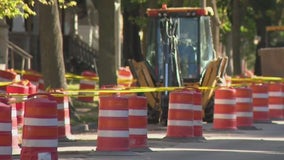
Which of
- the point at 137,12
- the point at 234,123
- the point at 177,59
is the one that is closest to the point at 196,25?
the point at 177,59

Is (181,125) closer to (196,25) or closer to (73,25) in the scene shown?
(196,25)

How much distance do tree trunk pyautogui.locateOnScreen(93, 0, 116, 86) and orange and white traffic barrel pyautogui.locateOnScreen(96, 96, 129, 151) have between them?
10.6m

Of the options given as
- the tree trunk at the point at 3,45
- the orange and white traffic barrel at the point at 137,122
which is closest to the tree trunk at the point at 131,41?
the tree trunk at the point at 3,45

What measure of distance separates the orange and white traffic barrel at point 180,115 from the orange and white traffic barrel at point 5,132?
5.83 metres

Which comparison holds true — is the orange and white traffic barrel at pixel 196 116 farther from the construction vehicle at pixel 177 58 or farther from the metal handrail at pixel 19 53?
the metal handrail at pixel 19 53

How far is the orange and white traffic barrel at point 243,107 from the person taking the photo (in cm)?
2277

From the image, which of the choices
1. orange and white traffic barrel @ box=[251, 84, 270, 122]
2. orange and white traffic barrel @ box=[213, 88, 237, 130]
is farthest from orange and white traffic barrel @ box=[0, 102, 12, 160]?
orange and white traffic barrel @ box=[251, 84, 270, 122]

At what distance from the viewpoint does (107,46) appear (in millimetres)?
26266

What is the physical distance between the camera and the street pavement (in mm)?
15695

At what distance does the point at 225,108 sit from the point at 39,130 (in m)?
8.62

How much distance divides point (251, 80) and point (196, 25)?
161 inches

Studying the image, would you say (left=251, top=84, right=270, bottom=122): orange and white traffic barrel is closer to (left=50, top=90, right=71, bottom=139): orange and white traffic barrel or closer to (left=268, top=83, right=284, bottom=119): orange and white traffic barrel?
(left=268, top=83, right=284, bottom=119): orange and white traffic barrel

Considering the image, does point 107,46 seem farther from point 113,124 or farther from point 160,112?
point 113,124

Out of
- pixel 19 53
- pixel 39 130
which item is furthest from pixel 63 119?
pixel 19 53
